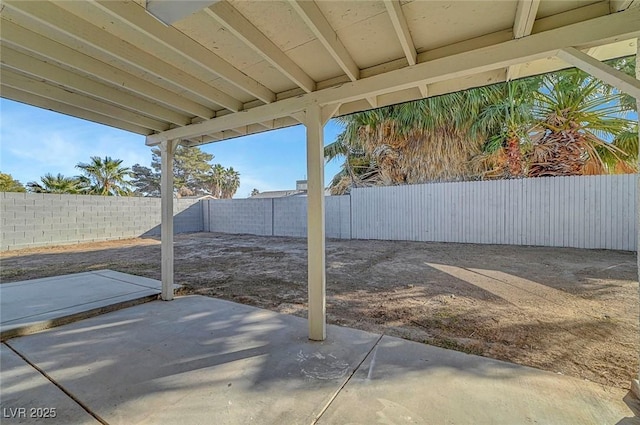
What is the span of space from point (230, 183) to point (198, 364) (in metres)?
28.2

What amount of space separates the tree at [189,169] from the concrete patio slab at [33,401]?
23117 millimetres

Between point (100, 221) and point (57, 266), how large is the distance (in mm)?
4739

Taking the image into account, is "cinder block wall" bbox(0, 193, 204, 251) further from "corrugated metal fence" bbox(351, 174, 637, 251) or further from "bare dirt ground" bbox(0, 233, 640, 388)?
"corrugated metal fence" bbox(351, 174, 637, 251)

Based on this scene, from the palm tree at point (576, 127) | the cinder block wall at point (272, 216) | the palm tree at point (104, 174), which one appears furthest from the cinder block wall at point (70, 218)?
the palm tree at point (576, 127)

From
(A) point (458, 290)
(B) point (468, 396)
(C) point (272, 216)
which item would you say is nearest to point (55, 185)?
(C) point (272, 216)

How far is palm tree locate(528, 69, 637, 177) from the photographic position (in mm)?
6430

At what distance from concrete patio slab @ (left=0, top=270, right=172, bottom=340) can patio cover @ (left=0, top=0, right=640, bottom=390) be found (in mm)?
2081

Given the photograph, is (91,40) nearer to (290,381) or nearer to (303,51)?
(303,51)

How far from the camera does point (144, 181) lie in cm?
2347

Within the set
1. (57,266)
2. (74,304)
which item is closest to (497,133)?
(74,304)

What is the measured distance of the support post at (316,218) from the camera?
235 centimetres

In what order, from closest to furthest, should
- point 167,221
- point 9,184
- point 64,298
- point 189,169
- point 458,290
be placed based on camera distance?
point 64,298, point 167,221, point 458,290, point 9,184, point 189,169

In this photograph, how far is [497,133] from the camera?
28.8 ft

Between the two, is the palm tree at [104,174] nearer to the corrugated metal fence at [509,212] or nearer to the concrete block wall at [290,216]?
the concrete block wall at [290,216]
